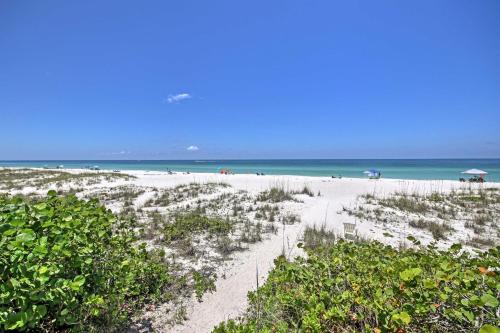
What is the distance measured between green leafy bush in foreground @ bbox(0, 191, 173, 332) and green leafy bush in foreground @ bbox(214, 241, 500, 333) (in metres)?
1.50

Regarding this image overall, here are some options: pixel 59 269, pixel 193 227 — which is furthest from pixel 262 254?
pixel 59 269

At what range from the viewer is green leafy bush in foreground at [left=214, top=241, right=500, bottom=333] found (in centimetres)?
202

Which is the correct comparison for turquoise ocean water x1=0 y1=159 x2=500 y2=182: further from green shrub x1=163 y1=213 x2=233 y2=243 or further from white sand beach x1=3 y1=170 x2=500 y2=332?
green shrub x1=163 y1=213 x2=233 y2=243

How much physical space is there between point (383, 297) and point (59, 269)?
290cm

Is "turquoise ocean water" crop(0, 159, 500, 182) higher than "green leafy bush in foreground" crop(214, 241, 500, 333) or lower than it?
lower

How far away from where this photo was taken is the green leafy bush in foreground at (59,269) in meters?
1.78

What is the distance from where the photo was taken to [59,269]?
2.04m

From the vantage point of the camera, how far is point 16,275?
70.8 inches

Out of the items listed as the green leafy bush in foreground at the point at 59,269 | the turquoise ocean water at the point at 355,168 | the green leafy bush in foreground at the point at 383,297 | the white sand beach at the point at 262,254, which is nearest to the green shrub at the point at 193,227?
the white sand beach at the point at 262,254

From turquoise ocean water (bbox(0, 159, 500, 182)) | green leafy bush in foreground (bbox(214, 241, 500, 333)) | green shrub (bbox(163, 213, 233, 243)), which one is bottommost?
turquoise ocean water (bbox(0, 159, 500, 182))

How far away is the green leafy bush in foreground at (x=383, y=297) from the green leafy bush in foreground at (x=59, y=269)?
4.93 feet

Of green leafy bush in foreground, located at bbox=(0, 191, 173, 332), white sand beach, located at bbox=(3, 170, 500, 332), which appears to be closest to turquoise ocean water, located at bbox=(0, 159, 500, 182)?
white sand beach, located at bbox=(3, 170, 500, 332)

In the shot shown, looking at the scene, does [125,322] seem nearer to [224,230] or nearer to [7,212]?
[7,212]

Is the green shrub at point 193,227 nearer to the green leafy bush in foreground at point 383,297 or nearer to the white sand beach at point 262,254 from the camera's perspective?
the white sand beach at point 262,254
